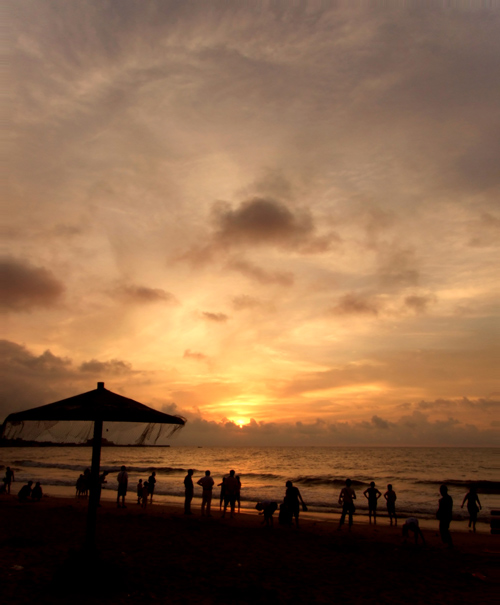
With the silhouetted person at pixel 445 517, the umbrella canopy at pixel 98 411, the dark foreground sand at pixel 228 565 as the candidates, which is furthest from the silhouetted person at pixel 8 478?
the umbrella canopy at pixel 98 411

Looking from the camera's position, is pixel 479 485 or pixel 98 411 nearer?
pixel 98 411

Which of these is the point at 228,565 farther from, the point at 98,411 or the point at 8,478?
the point at 8,478

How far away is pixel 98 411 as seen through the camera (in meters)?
6.50

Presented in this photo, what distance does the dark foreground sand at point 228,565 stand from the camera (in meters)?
6.97

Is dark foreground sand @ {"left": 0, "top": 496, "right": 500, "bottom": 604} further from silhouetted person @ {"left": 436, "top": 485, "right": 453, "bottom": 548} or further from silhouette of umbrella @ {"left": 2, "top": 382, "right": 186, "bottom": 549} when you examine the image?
silhouette of umbrella @ {"left": 2, "top": 382, "right": 186, "bottom": 549}

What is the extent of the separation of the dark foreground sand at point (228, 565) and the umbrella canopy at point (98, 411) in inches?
92.1

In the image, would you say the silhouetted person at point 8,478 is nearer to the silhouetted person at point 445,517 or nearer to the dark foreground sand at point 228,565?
the dark foreground sand at point 228,565

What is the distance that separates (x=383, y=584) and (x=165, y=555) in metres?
4.60

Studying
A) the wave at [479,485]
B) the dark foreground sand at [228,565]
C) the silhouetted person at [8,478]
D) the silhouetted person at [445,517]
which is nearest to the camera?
the dark foreground sand at [228,565]

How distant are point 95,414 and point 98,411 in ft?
0.21

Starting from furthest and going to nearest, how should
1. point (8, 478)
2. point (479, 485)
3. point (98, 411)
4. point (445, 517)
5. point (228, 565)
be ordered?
1. point (479, 485)
2. point (8, 478)
3. point (445, 517)
4. point (228, 565)
5. point (98, 411)

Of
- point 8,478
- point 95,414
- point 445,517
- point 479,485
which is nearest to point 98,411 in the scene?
point 95,414

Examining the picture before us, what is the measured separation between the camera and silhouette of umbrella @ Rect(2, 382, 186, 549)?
6.52m

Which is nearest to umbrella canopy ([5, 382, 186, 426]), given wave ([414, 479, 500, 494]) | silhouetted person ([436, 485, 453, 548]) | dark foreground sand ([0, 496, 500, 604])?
dark foreground sand ([0, 496, 500, 604])
